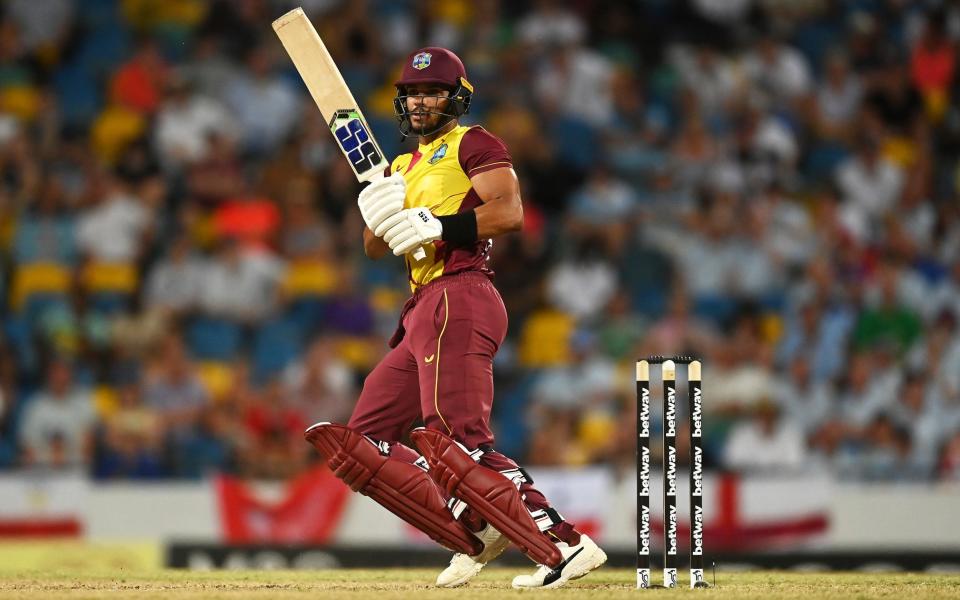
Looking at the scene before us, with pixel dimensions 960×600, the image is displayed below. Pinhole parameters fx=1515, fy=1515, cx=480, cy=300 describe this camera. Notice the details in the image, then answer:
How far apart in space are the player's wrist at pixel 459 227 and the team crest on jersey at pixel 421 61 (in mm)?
622

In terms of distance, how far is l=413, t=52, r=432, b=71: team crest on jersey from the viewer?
5.60 metres

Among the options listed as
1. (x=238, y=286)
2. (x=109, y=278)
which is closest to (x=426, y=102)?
(x=238, y=286)

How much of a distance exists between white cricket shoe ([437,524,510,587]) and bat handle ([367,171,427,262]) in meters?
1.04

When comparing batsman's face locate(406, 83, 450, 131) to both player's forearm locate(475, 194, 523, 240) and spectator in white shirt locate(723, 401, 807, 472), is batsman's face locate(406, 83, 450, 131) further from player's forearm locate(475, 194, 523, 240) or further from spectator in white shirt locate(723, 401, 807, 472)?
spectator in white shirt locate(723, 401, 807, 472)

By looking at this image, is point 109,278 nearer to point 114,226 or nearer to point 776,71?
point 114,226

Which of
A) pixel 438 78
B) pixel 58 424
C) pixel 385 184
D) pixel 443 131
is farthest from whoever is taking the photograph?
pixel 58 424

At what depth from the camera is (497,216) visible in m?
5.36

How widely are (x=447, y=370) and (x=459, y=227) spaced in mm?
511

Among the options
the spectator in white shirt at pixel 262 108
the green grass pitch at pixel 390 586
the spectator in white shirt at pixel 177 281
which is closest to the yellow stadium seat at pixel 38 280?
the spectator in white shirt at pixel 177 281

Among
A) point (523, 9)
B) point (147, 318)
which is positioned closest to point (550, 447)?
point (147, 318)

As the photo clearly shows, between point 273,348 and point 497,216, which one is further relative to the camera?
point 273,348

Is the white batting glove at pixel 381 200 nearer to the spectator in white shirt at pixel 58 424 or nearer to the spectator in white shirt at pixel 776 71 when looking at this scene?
the spectator in white shirt at pixel 58 424

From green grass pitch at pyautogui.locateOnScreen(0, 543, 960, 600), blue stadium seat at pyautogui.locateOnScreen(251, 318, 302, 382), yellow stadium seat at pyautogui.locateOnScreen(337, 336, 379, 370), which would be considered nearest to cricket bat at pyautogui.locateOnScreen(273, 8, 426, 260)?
green grass pitch at pyautogui.locateOnScreen(0, 543, 960, 600)

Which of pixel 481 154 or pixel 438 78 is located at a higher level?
pixel 438 78
